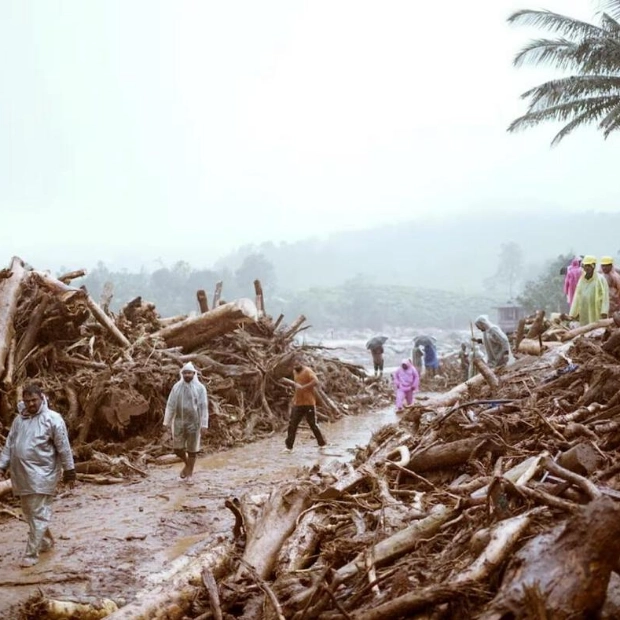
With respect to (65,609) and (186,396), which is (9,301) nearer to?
(186,396)

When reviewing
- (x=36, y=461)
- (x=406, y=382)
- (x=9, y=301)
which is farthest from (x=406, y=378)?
(x=36, y=461)

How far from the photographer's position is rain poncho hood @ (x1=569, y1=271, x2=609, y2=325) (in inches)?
381

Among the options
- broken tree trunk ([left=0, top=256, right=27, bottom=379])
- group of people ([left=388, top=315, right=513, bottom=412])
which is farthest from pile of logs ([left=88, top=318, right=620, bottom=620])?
broken tree trunk ([left=0, top=256, right=27, bottom=379])

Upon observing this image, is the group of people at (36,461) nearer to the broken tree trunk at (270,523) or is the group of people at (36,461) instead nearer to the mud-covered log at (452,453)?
the broken tree trunk at (270,523)

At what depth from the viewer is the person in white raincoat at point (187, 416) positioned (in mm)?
8617

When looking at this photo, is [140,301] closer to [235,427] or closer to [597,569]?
[235,427]

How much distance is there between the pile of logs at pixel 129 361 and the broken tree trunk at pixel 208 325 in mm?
21

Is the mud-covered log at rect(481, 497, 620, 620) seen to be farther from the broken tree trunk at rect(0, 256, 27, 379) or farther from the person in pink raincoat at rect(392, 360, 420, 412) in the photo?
the person in pink raincoat at rect(392, 360, 420, 412)

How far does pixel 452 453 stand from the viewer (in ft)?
16.9

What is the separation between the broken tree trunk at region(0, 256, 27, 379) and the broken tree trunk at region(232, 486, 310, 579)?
6.26m

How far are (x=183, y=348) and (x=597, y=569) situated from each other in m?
11.7

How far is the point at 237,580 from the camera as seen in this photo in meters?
3.89

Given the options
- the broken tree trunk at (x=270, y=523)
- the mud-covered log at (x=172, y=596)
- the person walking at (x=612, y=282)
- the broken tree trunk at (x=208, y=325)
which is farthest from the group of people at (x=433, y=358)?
the mud-covered log at (x=172, y=596)

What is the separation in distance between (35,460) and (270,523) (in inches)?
90.4
